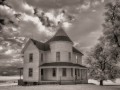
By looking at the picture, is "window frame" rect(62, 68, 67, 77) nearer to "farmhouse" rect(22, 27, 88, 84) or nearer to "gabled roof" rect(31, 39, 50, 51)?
"farmhouse" rect(22, 27, 88, 84)

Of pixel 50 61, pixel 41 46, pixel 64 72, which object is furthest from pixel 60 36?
pixel 64 72

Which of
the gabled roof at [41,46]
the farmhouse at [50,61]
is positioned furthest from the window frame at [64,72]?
the gabled roof at [41,46]

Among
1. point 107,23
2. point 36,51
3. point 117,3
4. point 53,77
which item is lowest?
point 53,77

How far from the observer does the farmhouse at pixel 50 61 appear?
4006cm

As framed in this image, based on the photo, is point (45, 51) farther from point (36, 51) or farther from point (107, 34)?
point (107, 34)

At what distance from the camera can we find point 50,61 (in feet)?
139

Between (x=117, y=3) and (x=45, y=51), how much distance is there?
18821 millimetres

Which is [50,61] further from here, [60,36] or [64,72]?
[60,36]

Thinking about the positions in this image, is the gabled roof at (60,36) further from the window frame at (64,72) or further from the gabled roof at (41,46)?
the window frame at (64,72)

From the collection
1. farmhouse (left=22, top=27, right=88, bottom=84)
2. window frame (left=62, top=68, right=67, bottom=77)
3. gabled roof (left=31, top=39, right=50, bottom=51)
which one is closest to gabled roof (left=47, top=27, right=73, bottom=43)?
farmhouse (left=22, top=27, right=88, bottom=84)

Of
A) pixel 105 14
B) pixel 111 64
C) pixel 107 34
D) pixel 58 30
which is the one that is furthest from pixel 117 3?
pixel 58 30

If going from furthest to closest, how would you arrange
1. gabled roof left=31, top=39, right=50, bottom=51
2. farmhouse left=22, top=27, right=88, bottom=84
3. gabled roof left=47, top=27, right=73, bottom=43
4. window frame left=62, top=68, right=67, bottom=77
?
gabled roof left=47, top=27, right=73, bottom=43, gabled roof left=31, top=39, right=50, bottom=51, window frame left=62, top=68, right=67, bottom=77, farmhouse left=22, top=27, right=88, bottom=84

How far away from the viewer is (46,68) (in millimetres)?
41969

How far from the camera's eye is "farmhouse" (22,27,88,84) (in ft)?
131
